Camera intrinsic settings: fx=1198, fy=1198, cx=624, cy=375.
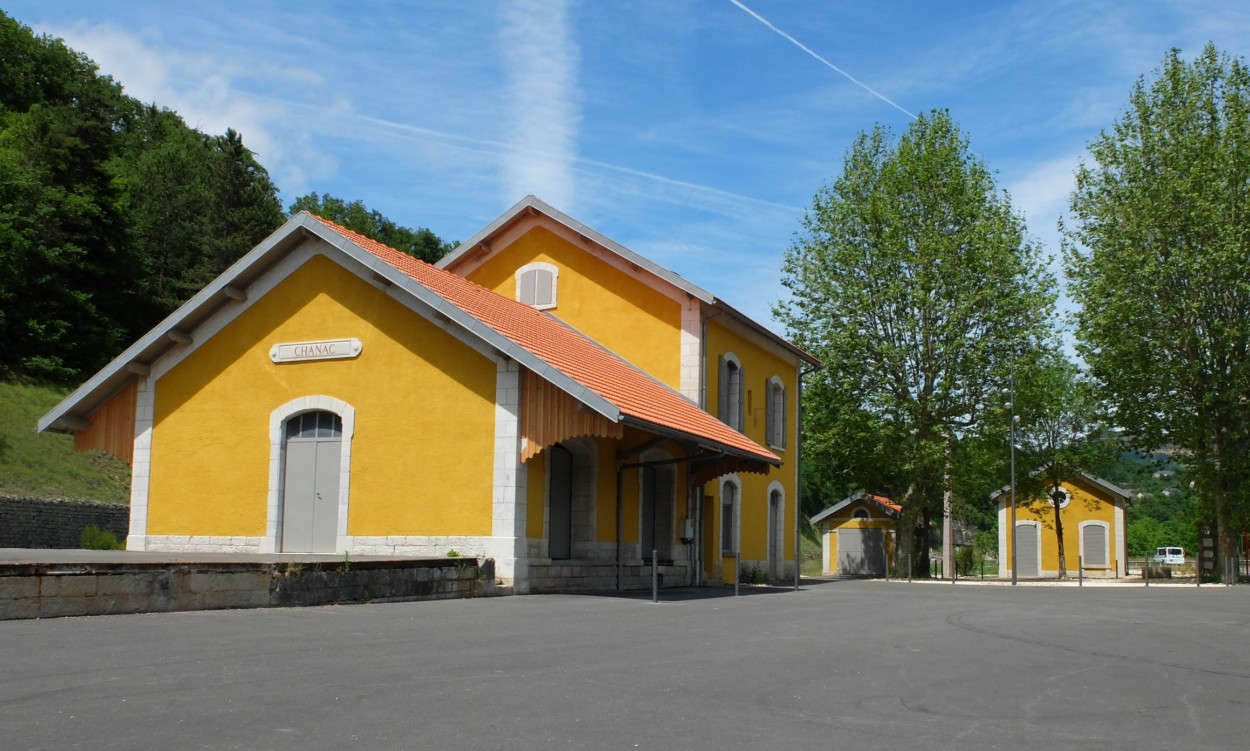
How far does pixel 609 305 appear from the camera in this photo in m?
26.8

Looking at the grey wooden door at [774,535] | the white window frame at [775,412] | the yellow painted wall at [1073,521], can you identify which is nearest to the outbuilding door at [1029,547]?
the yellow painted wall at [1073,521]

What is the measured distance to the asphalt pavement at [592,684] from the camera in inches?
231

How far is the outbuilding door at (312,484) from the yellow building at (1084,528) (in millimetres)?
36810

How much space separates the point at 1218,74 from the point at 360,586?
3182 centimetres

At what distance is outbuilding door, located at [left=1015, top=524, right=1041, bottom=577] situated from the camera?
53.3 meters

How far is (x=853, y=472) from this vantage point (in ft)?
127

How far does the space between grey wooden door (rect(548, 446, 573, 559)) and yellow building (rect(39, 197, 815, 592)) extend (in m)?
0.04

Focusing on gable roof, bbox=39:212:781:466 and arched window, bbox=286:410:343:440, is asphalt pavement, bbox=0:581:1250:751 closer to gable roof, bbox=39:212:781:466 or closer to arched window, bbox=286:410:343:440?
gable roof, bbox=39:212:781:466

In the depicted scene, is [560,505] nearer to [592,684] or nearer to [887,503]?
[592,684]

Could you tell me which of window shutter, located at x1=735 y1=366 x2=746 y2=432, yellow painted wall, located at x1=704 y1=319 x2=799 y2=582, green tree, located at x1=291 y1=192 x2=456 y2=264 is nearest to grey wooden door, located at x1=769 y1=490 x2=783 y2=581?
yellow painted wall, located at x1=704 y1=319 x2=799 y2=582

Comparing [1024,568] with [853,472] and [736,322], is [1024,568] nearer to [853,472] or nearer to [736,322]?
[853,472]

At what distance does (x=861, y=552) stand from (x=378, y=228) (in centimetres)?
3907

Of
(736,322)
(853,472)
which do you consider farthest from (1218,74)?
(736,322)

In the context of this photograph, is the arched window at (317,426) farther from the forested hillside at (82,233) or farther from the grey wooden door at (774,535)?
the forested hillside at (82,233)
